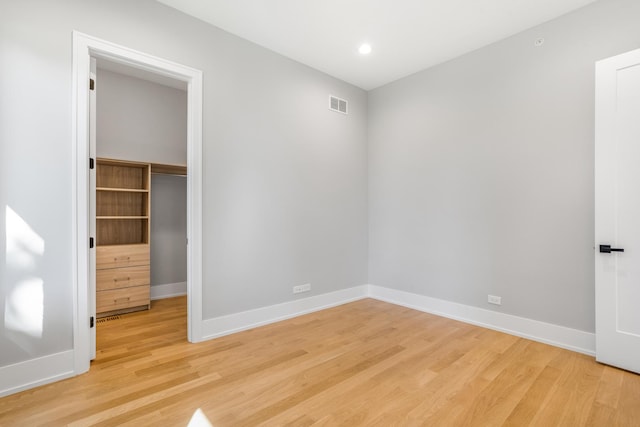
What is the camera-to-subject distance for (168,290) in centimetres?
468

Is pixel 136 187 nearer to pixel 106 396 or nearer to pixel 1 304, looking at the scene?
pixel 1 304

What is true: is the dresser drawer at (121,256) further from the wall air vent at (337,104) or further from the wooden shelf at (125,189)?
the wall air vent at (337,104)

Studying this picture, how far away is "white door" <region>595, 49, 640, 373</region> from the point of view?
2.40 meters

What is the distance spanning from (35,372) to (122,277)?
70.1 inches

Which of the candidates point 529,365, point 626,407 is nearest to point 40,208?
point 529,365

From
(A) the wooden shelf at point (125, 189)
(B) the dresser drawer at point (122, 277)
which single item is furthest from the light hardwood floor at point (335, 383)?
(A) the wooden shelf at point (125, 189)

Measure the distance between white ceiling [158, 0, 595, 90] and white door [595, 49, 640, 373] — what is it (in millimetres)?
890

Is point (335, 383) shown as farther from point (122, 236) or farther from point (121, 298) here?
point (122, 236)

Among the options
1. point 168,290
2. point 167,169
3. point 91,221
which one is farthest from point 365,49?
point 168,290

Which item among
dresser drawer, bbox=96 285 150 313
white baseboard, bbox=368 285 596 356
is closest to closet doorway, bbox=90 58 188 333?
dresser drawer, bbox=96 285 150 313

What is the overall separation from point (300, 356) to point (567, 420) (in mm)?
1849

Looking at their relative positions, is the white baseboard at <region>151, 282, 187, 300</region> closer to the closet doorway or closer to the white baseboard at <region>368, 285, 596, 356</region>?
the closet doorway

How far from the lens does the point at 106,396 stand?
207 centimetres

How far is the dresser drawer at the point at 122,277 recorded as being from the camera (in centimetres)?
376
